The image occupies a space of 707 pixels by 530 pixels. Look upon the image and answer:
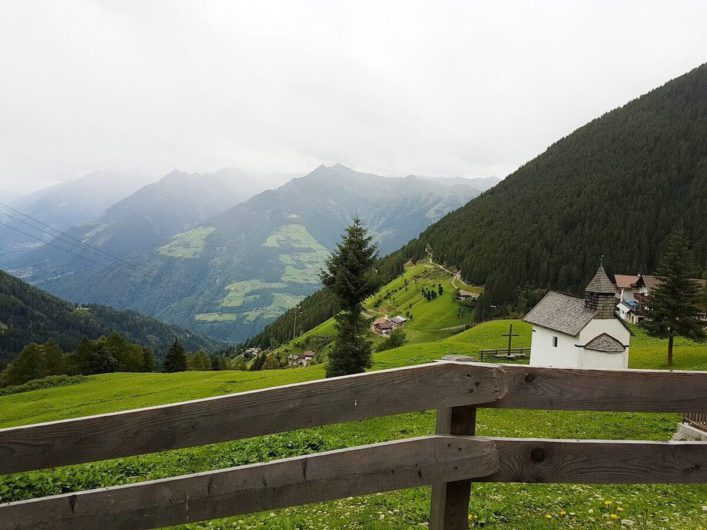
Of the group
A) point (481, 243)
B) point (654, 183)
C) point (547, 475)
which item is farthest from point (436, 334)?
point (654, 183)

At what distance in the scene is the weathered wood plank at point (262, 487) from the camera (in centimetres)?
313

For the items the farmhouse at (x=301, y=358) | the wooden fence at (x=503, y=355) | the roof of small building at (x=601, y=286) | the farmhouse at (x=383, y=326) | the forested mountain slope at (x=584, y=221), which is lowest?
the farmhouse at (x=301, y=358)

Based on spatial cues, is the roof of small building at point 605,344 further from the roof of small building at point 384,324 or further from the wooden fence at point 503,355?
the roof of small building at point 384,324

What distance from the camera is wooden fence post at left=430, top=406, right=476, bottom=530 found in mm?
3600

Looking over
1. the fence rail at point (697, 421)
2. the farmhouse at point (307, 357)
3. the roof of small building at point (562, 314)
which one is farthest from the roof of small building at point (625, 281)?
the fence rail at point (697, 421)

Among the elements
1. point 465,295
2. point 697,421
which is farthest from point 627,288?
point 697,421

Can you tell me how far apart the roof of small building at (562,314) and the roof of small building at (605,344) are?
149 cm

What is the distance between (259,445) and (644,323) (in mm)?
44378

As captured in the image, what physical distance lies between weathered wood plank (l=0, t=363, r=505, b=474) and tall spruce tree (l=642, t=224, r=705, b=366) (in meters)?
47.5

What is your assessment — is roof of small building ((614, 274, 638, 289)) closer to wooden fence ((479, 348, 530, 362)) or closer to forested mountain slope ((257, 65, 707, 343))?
forested mountain slope ((257, 65, 707, 343))

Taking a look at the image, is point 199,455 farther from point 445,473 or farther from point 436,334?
point 436,334

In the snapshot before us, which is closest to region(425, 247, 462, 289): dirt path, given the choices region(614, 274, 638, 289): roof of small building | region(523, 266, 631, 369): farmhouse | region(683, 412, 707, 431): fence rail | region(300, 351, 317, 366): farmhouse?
region(614, 274, 638, 289): roof of small building

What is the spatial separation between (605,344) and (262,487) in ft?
137

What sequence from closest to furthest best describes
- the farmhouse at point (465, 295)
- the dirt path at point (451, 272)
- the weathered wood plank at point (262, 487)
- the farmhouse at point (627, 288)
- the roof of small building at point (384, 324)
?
the weathered wood plank at point (262, 487), the farmhouse at point (627, 288), the roof of small building at point (384, 324), the farmhouse at point (465, 295), the dirt path at point (451, 272)
